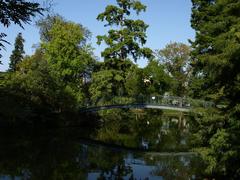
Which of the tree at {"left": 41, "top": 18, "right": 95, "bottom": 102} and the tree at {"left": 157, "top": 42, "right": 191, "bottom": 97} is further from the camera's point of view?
the tree at {"left": 157, "top": 42, "right": 191, "bottom": 97}

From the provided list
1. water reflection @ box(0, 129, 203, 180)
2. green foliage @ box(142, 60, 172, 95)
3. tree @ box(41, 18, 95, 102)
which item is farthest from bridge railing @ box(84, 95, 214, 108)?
green foliage @ box(142, 60, 172, 95)

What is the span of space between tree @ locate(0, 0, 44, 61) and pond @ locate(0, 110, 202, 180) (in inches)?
390

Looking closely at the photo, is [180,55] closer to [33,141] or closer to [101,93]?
[101,93]

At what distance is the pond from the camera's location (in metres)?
17.6

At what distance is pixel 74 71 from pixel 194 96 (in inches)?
478

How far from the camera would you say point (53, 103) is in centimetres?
3388

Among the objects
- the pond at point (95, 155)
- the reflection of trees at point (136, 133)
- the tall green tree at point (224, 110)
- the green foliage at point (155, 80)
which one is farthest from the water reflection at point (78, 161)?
the green foliage at point (155, 80)

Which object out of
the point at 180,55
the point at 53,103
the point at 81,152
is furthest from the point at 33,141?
the point at 180,55

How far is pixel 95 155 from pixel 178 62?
106 ft

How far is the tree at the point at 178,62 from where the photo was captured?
52.2 metres

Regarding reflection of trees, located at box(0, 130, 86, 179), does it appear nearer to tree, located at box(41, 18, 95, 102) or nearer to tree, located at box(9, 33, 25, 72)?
tree, located at box(41, 18, 95, 102)

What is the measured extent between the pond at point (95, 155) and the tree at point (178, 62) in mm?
16667

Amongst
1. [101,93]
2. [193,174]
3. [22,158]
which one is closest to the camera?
[193,174]

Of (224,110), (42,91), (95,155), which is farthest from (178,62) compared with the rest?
(224,110)
